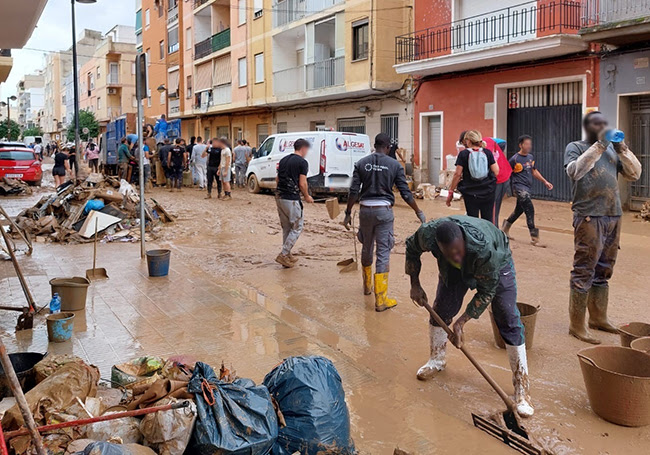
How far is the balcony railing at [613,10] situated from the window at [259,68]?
1718 centimetres

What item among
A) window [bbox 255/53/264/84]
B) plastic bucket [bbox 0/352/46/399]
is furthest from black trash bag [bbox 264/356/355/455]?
window [bbox 255/53/264/84]

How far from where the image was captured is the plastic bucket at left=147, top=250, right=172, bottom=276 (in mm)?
8047

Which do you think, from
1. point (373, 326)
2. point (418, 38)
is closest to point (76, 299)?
point (373, 326)

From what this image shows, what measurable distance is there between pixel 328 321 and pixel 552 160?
40.5 ft

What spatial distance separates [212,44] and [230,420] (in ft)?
111

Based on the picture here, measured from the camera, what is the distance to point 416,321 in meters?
6.17

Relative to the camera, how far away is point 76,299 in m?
6.41

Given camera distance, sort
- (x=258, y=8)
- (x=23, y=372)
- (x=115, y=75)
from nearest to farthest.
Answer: (x=23, y=372)
(x=258, y=8)
(x=115, y=75)

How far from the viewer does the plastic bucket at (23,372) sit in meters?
3.91

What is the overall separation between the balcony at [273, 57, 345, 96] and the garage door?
25.0 ft

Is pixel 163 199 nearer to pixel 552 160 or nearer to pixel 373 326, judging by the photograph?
pixel 552 160

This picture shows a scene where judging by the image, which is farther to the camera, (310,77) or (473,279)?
(310,77)

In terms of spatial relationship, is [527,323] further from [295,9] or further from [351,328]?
[295,9]

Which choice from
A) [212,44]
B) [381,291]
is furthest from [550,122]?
[212,44]
